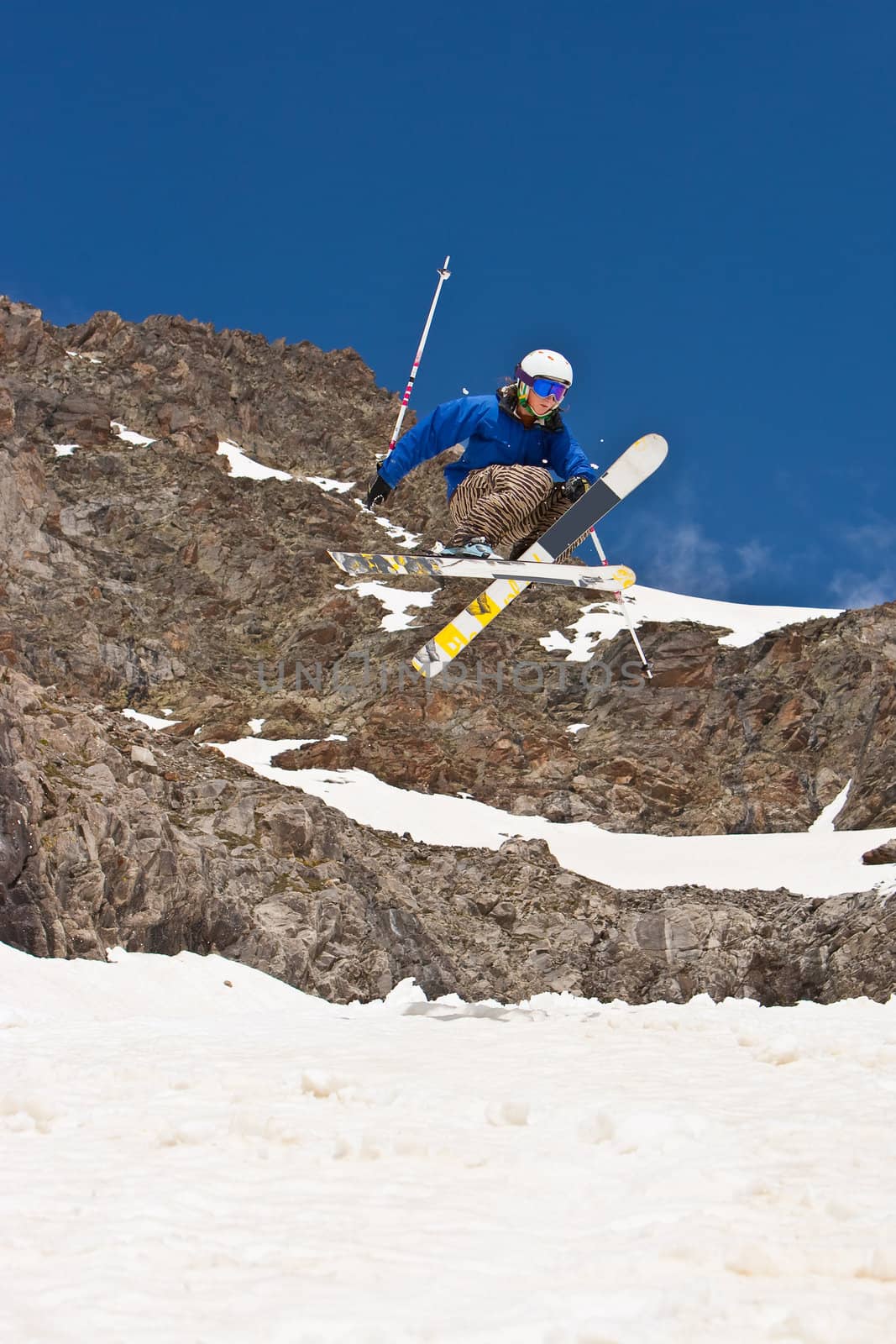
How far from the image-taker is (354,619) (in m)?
63.5

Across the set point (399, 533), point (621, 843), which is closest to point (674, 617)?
point (399, 533)

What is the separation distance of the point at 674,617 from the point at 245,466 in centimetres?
3246

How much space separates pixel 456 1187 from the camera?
426cm

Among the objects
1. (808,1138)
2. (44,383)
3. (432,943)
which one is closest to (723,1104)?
(808,1138)

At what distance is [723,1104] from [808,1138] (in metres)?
0.62

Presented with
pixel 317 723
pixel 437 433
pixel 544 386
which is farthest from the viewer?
pixel 317 723

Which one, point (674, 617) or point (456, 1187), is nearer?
point (456, 1187)

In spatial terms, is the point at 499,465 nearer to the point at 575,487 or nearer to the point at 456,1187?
the point at 575,487

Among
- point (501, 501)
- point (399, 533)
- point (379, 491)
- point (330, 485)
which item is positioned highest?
→ point (330, 485)

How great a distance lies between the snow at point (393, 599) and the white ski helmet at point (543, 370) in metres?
50.5

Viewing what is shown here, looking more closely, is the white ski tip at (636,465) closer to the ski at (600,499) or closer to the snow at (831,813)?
the ski at (600,499)

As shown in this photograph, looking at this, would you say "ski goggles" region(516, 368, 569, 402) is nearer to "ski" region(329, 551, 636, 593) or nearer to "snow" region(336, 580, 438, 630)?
"ski" region(329, 551, 636, 593)

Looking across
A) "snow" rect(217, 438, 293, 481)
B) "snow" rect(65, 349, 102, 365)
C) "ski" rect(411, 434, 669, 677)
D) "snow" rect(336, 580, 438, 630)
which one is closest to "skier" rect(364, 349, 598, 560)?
"ski" rect(411, 434, 669, 677)

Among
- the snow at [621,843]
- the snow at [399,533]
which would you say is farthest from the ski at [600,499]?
the snow at [399,533]
